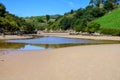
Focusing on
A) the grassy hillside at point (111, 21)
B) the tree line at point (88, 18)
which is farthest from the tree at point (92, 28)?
the grassy hillside at point (111, 21)

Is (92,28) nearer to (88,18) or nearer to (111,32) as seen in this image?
(111,32)

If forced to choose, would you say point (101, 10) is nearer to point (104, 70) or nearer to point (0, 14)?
point (0, 14)

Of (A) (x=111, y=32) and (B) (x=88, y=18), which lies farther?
(B) (x=88, y=18)

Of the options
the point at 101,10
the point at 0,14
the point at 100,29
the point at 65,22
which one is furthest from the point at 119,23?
the point at 65,22

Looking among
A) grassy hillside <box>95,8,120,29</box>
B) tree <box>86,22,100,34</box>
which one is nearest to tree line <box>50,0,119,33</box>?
tree <box>86,22,100,34</box>

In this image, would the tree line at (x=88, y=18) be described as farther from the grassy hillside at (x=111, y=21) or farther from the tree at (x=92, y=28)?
the grassy hillside at (x=111, y=21)

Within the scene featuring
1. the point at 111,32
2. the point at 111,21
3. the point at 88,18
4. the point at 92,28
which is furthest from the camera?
the point at 88,18

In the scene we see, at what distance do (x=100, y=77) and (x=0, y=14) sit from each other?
95.4 meters

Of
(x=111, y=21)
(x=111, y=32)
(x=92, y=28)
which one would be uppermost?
(x=111, y=21)

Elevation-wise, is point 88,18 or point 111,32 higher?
point 88,18

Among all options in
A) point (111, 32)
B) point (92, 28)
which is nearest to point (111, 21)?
point (92, 28)

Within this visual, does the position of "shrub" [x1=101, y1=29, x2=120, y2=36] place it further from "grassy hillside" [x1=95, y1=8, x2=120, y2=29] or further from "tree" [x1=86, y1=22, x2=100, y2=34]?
"grassy hillside" [x1=95, y1=8, x2=120, y2=29]

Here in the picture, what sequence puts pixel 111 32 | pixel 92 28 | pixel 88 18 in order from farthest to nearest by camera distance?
pixel 88 18 < pixel 92 28 < pixel 111 32

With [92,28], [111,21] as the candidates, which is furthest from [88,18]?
[92,28]
